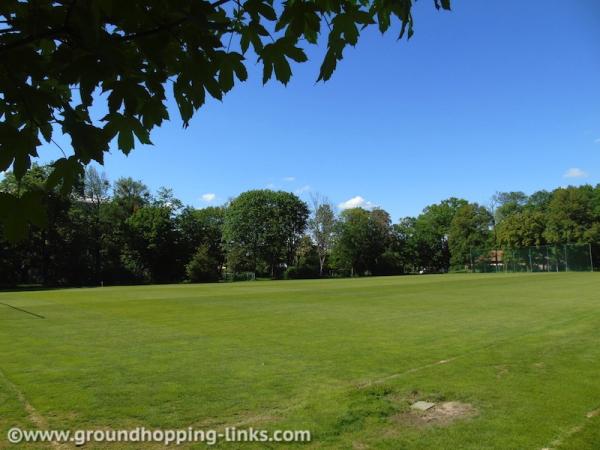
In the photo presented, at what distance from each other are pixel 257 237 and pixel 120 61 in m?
87.2

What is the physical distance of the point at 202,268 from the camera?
7381cm

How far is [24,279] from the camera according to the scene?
67.8 metres

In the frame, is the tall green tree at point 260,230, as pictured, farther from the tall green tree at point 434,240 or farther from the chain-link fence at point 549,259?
the chain-link fence at point 549,259

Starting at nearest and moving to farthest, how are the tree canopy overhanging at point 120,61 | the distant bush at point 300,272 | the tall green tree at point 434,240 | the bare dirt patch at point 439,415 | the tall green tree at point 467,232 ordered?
1. the tree canopy overhanging at point 120,61
2. the bare dirt patch at point 439,415
3. the distant bush at point 300,272
4. the tall green tree at point 467,232
5. the tall green tree at point 434,240

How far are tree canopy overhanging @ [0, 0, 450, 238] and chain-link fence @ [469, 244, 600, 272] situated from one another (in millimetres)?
90918

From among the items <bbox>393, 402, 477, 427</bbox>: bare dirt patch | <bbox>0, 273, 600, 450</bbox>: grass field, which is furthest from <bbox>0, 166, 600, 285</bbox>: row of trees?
<bbox>393, 402, 477, 427</bbox>: bare dirt patch

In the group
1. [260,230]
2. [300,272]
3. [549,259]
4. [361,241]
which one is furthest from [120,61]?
[361,241]

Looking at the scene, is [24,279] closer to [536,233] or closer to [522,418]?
[522,418]

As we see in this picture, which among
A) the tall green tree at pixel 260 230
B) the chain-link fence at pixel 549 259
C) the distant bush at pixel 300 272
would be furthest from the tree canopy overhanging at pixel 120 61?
the chain-link fence at pixel 549 259

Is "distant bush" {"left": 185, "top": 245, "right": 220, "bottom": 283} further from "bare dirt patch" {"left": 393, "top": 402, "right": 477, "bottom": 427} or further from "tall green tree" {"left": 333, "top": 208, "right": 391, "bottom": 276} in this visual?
"bare dirt patch" {"left": 393, "top": 402, "right": 477, "bottom": 427}

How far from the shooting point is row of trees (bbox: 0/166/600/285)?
69438mm

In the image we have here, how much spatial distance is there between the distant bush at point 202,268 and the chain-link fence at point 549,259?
175 feet

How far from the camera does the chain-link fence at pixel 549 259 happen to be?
8056cm

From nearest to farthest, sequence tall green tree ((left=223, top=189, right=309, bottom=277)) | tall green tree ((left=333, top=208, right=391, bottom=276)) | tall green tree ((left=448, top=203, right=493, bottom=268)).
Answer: tall green tree ((left=223, top=189, right=309, bottom=277)) → tall green tree ((left=333, top=208, right=391, bottom=276)) → tall green tree ((left=448, top=203, right=493, bottom=268))
